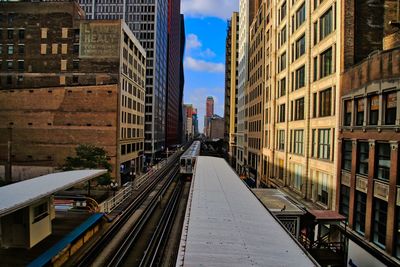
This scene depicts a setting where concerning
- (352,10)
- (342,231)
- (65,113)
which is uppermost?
(352,10)

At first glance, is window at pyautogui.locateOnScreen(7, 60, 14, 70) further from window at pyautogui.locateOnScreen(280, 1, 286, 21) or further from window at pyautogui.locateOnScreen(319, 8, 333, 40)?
window at pyautogui.locateOnScreen(319, 8, 333, 40)

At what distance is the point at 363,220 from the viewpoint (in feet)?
62.7

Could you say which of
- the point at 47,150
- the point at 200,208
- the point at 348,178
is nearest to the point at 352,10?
the point at 348,178

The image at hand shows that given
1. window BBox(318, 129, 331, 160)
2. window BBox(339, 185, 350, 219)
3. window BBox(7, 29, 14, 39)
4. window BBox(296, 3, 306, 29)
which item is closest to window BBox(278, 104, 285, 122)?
window BBox(296, 3, 306, 29)

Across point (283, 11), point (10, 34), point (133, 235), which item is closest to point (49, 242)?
point (133, 235)

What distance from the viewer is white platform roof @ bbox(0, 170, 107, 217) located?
14477mm

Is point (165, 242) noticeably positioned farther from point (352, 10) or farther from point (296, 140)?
point (352, 10)

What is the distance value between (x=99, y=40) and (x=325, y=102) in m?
43.7

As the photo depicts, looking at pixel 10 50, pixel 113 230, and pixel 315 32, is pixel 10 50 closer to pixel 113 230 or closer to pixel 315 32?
pixel 113 230

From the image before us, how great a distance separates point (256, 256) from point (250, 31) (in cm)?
5996

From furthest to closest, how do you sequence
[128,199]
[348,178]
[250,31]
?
[250,31]
[128,199]
[348,178]

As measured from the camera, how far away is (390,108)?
1706cm

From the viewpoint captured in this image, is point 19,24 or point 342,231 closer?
point 342,231

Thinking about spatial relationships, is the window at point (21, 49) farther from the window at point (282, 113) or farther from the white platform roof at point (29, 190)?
the window at point (282, 113)
